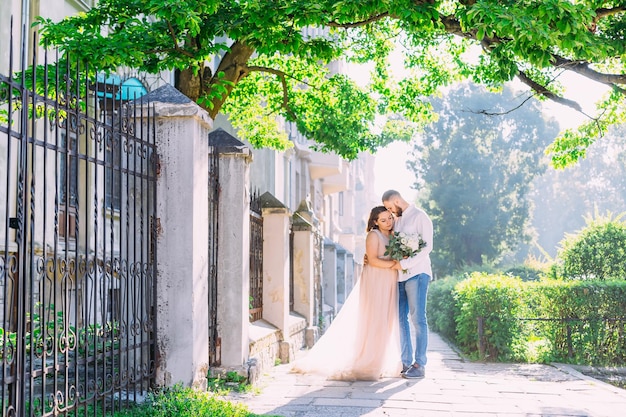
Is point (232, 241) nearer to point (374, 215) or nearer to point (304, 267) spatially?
point (374, 215)

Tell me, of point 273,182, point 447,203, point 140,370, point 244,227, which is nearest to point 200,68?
point 244,227

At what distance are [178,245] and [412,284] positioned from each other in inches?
143

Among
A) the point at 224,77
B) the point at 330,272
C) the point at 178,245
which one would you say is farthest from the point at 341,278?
the point at 178,245

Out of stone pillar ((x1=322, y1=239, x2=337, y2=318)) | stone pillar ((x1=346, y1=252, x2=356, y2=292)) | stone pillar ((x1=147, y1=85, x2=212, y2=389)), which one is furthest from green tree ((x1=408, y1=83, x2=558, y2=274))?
stone pillar ((x1=147, y1=85, x2=212, y2=389))

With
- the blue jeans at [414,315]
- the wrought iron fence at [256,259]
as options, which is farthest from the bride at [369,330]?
the wrought iron fence at [256,259]

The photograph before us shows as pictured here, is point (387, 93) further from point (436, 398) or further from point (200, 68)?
point (436, 398)

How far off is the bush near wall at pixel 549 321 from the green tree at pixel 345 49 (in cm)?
240

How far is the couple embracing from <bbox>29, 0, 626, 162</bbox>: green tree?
7.22 ft

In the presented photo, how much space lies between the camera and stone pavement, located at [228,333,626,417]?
6.61m

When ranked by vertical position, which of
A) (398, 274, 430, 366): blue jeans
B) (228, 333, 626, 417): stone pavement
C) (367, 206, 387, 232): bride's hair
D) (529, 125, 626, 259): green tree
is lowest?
(228, 333, 626, 417): stone pavement

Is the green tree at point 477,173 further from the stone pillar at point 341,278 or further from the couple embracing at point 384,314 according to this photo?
the couple embracing at point 384,314

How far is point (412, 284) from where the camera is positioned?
906 centimetres

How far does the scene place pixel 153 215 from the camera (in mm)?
6441

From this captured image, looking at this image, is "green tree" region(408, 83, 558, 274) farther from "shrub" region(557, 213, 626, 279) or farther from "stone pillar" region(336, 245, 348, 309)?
"shrub" region(557, 213, 626, 279)
